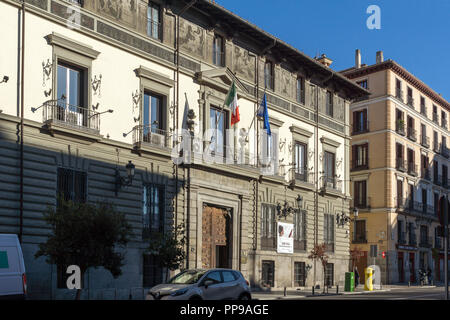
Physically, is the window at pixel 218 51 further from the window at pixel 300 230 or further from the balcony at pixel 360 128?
the balcony at pixel 360 128

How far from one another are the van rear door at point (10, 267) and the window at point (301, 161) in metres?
25.5

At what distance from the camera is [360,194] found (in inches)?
2296

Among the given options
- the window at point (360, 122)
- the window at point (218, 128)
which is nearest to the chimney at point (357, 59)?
the window at point (360, 122)

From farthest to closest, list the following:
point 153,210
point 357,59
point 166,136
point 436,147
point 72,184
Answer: point 436,147 → point 357,59 → point 166,136 → point 153,210 → point 72,184

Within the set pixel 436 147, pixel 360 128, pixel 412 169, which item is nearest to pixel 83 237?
pixel 360 128

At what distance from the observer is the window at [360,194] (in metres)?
57.8

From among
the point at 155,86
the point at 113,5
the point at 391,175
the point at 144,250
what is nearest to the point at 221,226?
the point at 144,250

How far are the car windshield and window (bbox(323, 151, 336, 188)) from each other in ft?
78.1

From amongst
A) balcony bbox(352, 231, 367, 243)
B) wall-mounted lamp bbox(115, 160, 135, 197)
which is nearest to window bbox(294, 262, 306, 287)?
wall-mounted lamp bbox(115, 160, 135, 197)

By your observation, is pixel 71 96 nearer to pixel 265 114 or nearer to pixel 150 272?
pixel 150 272

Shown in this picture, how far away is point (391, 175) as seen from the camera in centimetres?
5641

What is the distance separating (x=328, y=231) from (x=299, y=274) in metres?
4.71

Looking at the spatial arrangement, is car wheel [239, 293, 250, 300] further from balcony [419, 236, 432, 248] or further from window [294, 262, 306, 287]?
balcony [419, 236, 432, 248]

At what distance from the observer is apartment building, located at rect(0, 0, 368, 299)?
23.1 meters
